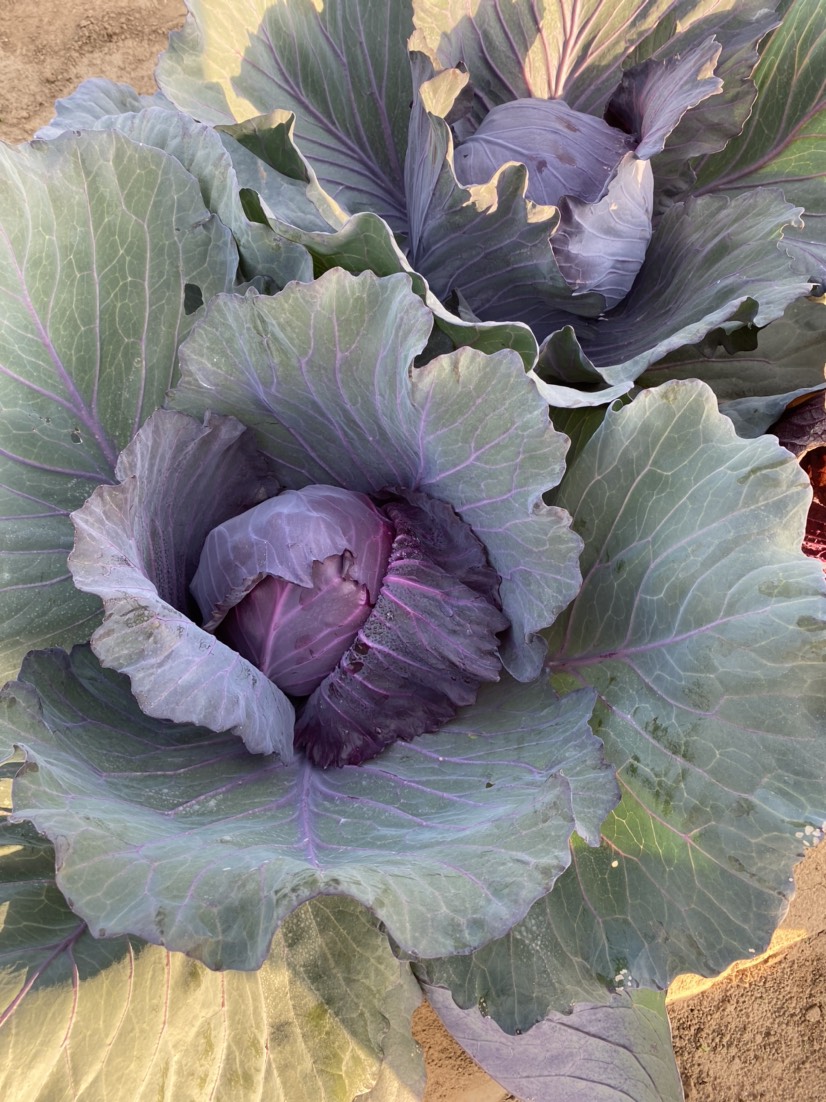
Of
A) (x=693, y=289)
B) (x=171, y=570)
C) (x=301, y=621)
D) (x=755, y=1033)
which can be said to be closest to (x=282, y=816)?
(x=301, y=621)

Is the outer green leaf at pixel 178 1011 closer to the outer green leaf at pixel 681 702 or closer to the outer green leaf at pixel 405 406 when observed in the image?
the outer green leaf at pixel 681 702

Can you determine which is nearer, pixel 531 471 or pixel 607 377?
pixel 531 471

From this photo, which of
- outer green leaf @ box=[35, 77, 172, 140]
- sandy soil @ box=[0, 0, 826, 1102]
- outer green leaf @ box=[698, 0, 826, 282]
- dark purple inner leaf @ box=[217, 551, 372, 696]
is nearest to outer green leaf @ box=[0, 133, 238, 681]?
dark purple inner leaf @ box=[217, 551, 372, 696]

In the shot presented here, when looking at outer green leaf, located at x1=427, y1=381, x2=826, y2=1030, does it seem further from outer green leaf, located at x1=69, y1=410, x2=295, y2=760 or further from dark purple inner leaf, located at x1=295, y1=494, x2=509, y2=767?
outer green leaf, located at x1=69, y1=410, x2=295, y2=760

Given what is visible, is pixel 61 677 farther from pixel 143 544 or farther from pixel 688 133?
pixel 688 133

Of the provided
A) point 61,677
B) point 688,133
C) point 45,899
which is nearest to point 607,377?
point 688,133

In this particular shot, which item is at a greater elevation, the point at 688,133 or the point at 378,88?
the point at 378,88
